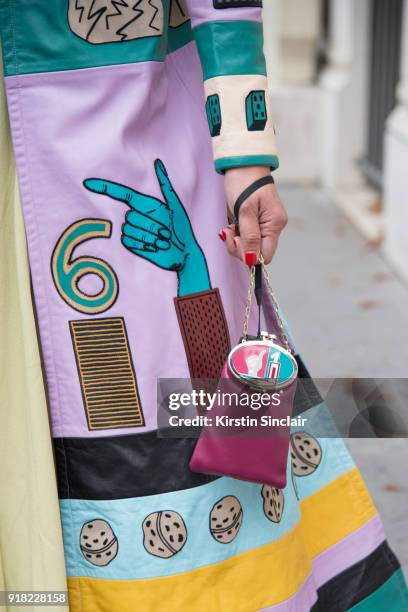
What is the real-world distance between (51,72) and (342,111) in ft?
20.0

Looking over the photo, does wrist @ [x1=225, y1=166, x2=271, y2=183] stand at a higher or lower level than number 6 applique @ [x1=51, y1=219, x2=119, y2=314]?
higher

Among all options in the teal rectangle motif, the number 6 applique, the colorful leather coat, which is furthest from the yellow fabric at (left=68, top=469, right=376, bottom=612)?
the teal rectangle motif

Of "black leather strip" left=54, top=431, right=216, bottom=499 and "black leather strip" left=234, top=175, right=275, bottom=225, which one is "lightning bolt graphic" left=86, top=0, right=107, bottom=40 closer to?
"black leather strip" left=234, top=175, right=275, bottom=225

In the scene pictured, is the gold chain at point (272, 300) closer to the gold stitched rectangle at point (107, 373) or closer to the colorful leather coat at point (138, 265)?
the colorful leather coat at point (138, 265)

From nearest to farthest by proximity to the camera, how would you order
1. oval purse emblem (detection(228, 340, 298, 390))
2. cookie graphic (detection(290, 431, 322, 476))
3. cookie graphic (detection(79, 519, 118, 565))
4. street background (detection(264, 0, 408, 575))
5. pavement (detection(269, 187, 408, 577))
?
oval purse emblem (detection(228, 340, 298, 390)), cookie graphic (detection(79, 519, 118, 565)), cookie graphic (detection(290, 431, 322, 476)), pavement (detection(269, 187, 408, 577)), street background (detection(264, 0, 408, 575))

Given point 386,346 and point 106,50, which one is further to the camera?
→ point 386,346

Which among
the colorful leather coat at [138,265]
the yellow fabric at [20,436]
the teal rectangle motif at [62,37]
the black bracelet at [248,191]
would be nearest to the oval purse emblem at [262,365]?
the colorful leather coat at [138,265]

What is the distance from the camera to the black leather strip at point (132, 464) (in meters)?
1.76

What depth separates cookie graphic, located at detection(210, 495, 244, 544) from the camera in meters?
1.78

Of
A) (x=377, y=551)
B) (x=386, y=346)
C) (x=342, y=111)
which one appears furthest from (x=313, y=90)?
(x=377, y=551)

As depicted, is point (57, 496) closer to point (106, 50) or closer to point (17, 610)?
point (17, 610)

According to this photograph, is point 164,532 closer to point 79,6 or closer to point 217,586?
point 217,586

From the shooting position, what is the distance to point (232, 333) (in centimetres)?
183

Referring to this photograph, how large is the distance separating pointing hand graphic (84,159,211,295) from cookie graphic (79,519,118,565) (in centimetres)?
46
